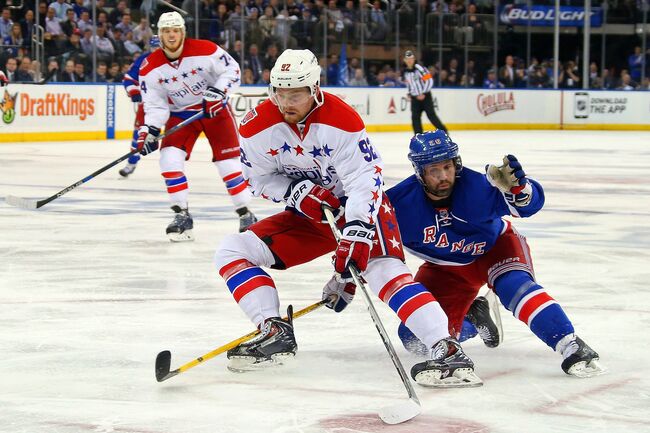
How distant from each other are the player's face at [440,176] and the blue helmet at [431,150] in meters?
0.02

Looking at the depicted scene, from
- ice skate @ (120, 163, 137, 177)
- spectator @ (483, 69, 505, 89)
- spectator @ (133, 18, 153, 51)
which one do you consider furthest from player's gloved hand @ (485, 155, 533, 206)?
spectator @ (483, 69, 505, 89)

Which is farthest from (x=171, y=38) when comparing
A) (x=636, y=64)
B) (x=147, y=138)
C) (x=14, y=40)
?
(x=636, y=64)

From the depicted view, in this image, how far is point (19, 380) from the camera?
11.0 ft

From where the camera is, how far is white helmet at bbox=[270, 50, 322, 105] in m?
3.45

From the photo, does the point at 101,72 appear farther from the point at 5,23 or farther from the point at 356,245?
the point at 356,245

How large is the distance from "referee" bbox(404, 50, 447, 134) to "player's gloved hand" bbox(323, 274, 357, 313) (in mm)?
13498

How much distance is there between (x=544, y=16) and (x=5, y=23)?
1121 cm

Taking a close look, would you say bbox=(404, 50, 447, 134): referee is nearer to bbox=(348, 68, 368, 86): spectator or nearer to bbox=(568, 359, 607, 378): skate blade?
bbox=(348, 68, 368, 86): spectator

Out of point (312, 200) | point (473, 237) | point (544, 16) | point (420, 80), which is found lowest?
point (473, 237)

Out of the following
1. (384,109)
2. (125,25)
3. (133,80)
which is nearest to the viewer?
(133,80)

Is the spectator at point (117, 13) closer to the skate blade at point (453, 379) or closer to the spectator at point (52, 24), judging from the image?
the spectator at point (52, 24)

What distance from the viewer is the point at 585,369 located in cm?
338


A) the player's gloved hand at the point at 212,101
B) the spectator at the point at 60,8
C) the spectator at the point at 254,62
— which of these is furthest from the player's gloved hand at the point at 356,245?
the spectator at the point at 254,62

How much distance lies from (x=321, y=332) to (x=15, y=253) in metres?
2.56
